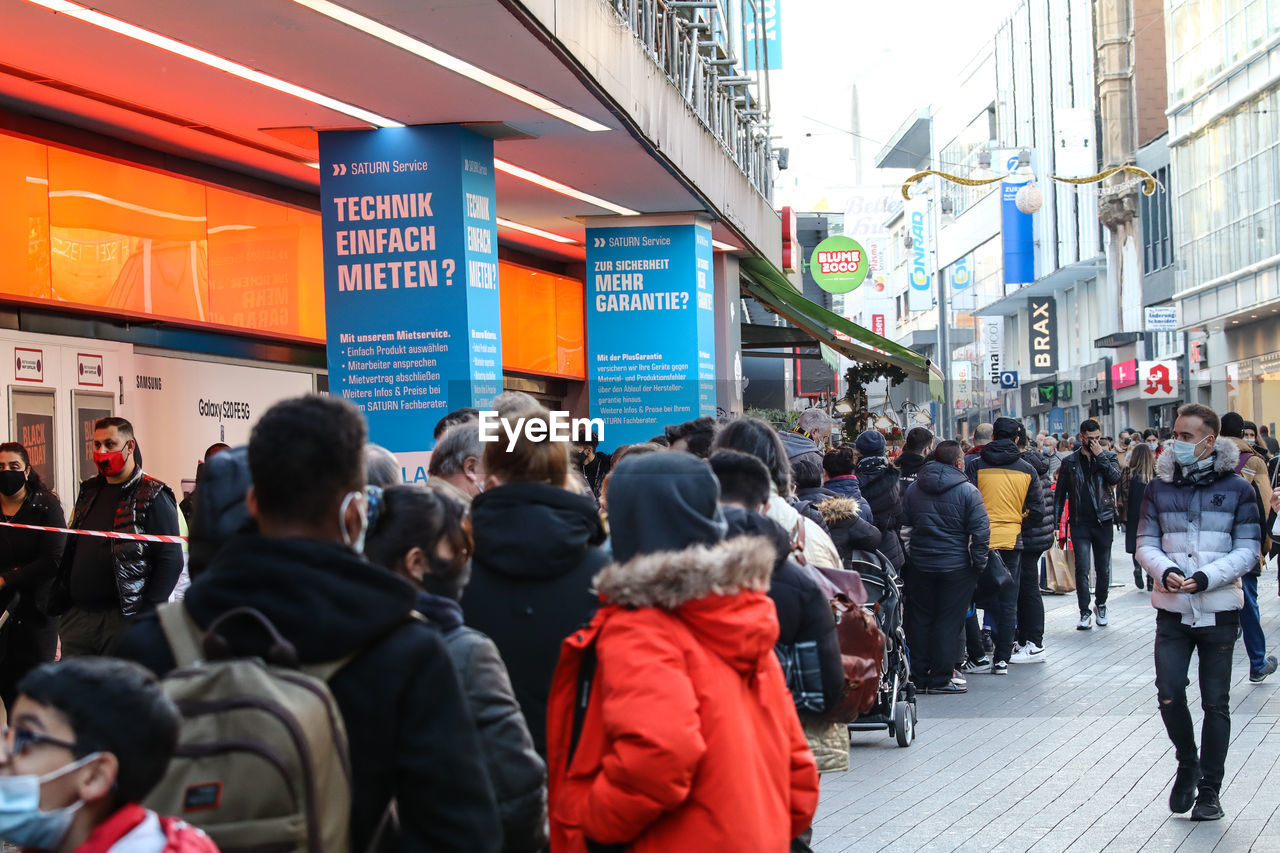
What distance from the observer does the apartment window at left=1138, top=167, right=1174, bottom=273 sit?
42.3 metres

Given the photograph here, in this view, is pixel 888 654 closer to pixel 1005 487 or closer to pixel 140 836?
pixel 1005 487

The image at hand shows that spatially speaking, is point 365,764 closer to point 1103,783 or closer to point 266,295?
point 1103,783

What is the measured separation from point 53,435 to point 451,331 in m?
2.86

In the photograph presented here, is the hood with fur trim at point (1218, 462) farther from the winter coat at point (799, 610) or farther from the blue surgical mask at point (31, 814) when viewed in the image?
the blue surgical mask at point (31, 814)

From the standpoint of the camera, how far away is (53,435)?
10492 millimetres

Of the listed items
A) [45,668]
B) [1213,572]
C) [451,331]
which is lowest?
[1213,572]

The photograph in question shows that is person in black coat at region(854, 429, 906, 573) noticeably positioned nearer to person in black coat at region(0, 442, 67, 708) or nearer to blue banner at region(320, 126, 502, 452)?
blue banner at region(320, 126, 502, 452)

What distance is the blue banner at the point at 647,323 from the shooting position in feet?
52.2

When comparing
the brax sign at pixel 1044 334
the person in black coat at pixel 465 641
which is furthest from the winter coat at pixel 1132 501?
the brax sign at pixel 1044 334

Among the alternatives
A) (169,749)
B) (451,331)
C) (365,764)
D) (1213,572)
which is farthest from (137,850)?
(451,331)

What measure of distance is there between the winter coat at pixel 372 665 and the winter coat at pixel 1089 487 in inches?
496

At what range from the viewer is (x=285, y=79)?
31.3 ft

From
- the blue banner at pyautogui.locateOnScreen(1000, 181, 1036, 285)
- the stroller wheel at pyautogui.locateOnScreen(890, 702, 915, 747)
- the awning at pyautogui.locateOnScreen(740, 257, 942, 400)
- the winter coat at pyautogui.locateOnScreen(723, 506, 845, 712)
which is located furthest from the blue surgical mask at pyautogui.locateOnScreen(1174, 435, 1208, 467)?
the blue banner at pyautogui.locateOnScreen(1000, 181, 1036, 285)

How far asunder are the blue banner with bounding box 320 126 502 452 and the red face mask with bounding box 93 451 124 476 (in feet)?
10.4
